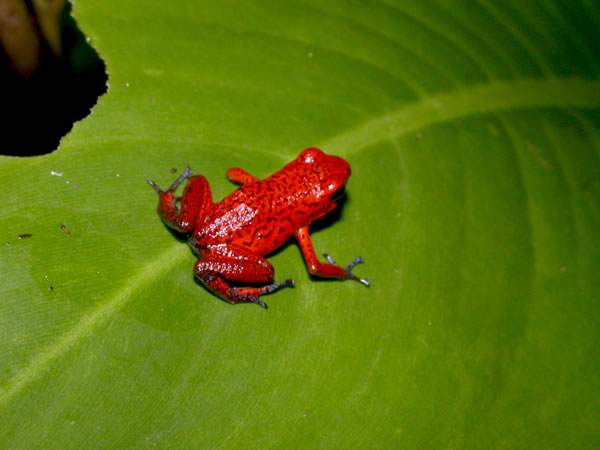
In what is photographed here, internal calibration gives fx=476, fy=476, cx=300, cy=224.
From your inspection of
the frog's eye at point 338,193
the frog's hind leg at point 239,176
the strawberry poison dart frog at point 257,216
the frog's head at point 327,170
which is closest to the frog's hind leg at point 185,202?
the strawberry poison dart frog at point 257,216

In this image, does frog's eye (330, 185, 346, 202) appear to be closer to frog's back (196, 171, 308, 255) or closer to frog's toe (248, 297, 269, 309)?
frog's back (196, 171, 308, 255)

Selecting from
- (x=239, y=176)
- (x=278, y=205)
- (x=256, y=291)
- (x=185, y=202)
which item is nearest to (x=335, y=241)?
(x=278, y=205)

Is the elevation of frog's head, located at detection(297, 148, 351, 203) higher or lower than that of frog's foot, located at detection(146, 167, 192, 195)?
higher

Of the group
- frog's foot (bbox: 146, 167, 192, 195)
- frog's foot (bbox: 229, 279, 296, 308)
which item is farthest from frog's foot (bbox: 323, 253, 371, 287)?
frog's foot (bbox: 146, 167, 192, 195)

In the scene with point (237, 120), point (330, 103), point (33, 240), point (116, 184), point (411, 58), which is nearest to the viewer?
point (33, 240)

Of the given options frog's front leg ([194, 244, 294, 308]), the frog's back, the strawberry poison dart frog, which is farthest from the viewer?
the frog's back

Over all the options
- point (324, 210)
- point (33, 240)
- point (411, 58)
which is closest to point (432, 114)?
point (411, 58)

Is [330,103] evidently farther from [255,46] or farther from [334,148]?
[255,46]

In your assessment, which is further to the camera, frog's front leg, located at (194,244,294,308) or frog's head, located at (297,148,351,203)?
frog's head, located at (297,148,351,203)

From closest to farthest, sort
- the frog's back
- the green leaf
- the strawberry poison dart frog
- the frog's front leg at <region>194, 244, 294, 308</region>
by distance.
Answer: the green leaf < the frog's front leg at <region>194, 244, 294, 308</region> < the strawberry poison dart frog < the frog's back
